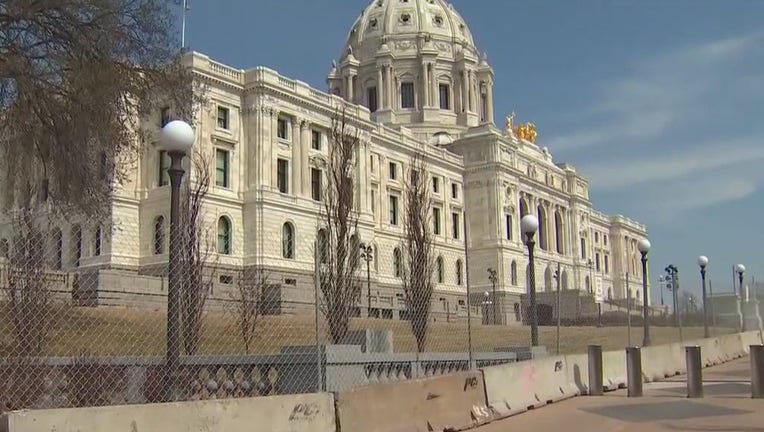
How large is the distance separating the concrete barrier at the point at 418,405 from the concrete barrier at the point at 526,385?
0.38 m

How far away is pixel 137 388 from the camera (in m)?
12.7

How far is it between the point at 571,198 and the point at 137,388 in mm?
92928

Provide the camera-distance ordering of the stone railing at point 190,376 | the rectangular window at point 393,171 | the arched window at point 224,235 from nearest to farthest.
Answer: the stone railing at point 190,376 → the arched window at point 224,235 → the rectangular window at point 393,171

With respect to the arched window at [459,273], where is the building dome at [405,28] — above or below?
above

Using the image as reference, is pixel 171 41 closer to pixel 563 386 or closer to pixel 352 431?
pixel 563 386

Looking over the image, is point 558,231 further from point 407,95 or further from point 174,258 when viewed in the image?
point 174,258

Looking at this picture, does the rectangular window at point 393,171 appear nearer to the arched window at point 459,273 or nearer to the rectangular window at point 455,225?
the rectangular window at point 455,225

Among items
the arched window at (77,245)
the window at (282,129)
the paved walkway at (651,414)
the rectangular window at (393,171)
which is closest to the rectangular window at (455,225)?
the rectangular window at (393,171)

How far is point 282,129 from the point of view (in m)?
58.4

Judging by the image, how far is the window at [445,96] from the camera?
319 ft

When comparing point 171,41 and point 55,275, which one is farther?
point 171,41

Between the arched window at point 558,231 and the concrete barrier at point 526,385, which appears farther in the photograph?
the arched window at point 558,231

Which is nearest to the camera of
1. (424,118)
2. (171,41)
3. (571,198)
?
(171,41)

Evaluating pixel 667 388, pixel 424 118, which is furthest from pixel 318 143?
pixel 667 388
